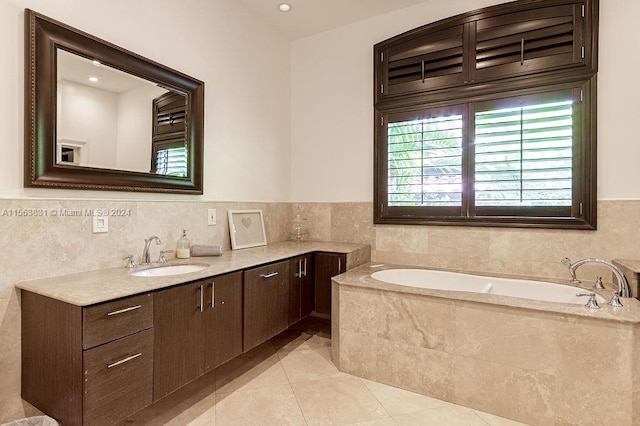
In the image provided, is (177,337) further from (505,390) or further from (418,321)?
(505,390)

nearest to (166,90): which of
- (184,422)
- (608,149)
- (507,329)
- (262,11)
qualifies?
(262,11)

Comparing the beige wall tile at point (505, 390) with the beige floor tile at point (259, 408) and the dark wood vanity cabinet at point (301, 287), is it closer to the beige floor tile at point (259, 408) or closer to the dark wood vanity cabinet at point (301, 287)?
the beige floor tile at point (259, 408)

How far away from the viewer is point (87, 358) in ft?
4.47

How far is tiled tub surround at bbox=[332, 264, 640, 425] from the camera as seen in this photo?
171 cm

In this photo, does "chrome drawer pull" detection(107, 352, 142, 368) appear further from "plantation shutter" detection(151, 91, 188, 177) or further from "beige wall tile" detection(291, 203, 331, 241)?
"beige wall tile" detection(291, 203, 331, 241)

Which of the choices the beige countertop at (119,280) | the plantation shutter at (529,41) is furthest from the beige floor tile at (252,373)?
the plantation shutter at (529,41)

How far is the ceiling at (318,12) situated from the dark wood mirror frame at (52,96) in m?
1.35

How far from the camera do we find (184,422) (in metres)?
1.86

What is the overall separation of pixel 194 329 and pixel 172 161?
1201 mm

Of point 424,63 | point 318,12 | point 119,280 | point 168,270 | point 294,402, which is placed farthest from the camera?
point 318,12

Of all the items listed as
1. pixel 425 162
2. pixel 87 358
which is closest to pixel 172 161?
pixel 87 358

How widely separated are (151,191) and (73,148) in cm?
50

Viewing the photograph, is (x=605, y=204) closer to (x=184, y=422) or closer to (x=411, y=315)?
(x=411, y=315)

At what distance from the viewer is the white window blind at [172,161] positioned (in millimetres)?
2319
